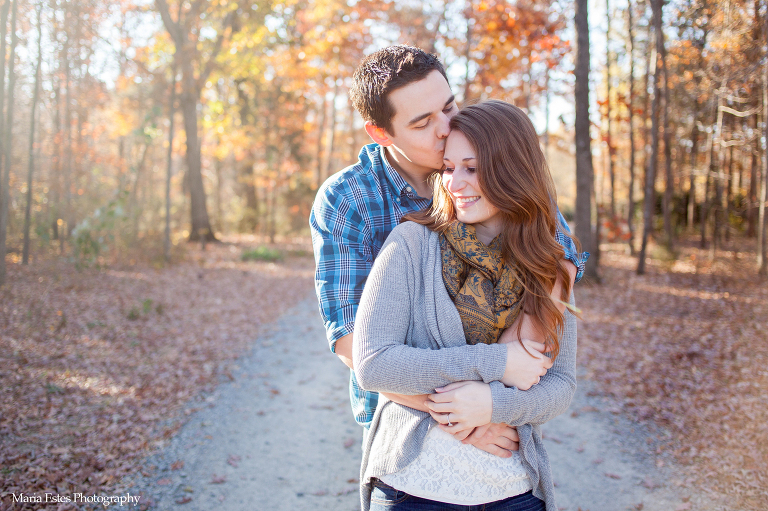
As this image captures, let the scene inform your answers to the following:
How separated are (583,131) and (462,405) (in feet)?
35.2

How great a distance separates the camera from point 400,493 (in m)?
1.68

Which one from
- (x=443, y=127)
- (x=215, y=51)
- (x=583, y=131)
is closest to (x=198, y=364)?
(x=443, y=127)

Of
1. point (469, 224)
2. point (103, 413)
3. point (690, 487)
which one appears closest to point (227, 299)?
point (103, 413)

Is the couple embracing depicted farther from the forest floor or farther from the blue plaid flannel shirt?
the forest floor

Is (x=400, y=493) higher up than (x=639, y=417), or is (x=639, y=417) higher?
(x=400, y=493)

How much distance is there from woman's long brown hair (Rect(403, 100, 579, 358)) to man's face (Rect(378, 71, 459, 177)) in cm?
17

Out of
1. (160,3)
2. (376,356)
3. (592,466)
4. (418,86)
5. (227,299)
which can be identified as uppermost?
(160,3)

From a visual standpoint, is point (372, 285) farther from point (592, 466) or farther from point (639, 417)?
point (639, 417)

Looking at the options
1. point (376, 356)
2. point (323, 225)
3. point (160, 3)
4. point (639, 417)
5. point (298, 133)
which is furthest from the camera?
point (298, 133)

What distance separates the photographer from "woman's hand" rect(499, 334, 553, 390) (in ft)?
5.29

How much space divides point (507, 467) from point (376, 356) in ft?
1.90

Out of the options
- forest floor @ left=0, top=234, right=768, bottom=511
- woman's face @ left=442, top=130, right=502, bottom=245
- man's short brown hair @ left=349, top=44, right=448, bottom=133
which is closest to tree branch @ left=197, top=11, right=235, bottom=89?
forest floor @ left=0, top=234, right=768, bottom=511

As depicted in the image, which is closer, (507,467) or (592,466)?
(507,467)

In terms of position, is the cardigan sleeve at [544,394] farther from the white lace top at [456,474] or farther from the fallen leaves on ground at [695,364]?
the fallen leaves on ground at [695,364]
